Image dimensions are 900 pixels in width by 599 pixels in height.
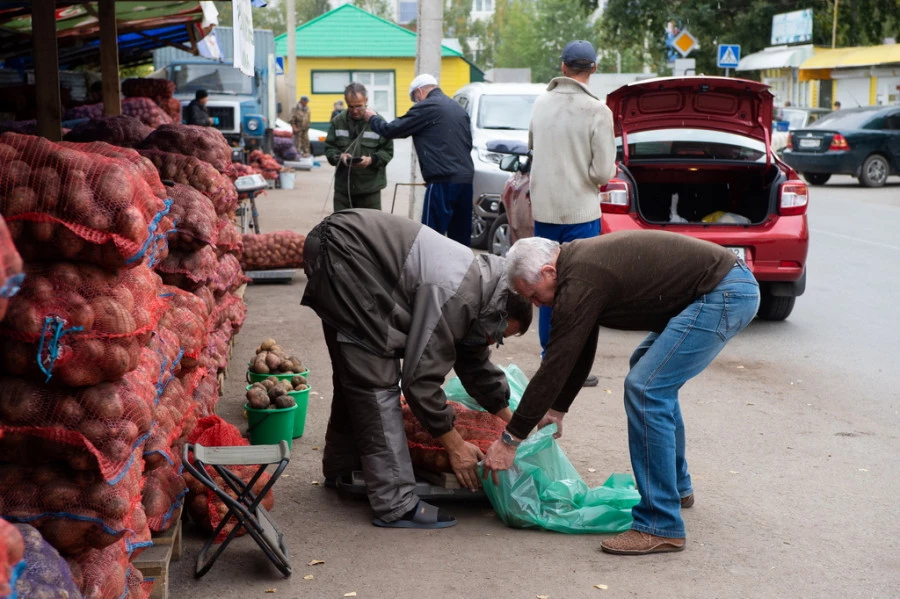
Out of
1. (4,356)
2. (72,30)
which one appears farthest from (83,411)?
(72,30)

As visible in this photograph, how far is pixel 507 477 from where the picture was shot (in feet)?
15.5

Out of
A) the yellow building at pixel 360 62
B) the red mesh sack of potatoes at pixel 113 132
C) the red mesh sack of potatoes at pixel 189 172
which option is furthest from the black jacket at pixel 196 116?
the yellow building at pixel 360 62

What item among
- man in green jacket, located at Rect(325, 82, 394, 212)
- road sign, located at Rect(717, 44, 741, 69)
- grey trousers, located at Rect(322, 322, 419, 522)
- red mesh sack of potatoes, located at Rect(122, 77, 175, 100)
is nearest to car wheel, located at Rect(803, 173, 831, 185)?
road sign, located at Rect(717, 44, 741, 69)

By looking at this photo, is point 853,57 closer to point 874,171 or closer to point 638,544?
point 874,171

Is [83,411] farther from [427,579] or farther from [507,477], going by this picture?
[507,477]

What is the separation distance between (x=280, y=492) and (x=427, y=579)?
4.22ft

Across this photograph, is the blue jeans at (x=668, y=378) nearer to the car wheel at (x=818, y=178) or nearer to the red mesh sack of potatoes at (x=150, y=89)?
the red mesh sack of potatoes at (x=150, y=89)

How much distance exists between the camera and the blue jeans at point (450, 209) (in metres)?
10.3

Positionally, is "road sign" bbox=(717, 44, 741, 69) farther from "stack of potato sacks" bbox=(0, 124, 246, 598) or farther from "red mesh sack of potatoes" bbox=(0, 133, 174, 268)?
"red mesh sack of potatoes" bbox=(0, 133, 174, 268)

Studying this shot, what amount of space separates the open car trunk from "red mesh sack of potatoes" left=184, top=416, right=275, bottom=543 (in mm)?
4948

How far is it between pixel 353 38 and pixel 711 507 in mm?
48266

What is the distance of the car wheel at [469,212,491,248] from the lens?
1308 cm

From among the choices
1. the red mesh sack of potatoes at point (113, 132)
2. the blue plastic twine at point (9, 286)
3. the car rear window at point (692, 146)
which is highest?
the red mesh sack of potatoes at point (113, 132)

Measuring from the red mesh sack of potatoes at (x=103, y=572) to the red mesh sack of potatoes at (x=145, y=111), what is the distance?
19.8 feet
